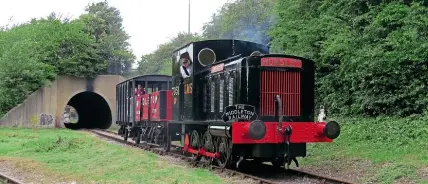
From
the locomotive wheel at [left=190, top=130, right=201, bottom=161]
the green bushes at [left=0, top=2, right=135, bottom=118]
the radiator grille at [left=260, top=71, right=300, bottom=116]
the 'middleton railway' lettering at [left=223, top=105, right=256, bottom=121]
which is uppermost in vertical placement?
the green bushes at [left=0, top=2, right=135, bottom=118]

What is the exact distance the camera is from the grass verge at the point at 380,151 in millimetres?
11000

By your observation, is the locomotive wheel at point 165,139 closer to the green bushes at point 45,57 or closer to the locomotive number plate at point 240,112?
the locomotive number plate at point 240,112

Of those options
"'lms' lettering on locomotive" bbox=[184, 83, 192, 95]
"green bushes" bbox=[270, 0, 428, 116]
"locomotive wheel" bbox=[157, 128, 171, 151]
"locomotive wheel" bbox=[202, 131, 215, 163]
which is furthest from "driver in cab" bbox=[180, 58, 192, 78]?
"green bushes" bbox=[270, 0, 428, 116]

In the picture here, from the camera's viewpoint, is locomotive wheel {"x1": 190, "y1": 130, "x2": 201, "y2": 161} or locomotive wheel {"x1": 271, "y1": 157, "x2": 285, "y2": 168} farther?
locomotive wheel {"x1": 190, "y1": 130, "x2": 201, "y2": 161}

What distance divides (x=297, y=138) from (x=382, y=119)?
221 inches

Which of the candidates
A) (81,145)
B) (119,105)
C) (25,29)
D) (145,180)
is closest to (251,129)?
(145,180)

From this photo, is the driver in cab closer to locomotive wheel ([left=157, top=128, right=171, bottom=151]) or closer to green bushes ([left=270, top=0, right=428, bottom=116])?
locomotive wheel ([left=157, top=128, right=171, bottom=151])

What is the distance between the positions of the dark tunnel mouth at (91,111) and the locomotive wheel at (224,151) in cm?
2948

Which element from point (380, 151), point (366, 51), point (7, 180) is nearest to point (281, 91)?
point (380, 151)

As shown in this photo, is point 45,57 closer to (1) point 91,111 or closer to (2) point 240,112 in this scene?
(1) point 91,111

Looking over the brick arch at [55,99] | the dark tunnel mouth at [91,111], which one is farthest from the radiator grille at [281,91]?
the dark tunnel mouth at [91,111]

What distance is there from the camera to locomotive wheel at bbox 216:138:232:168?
38.9 feet

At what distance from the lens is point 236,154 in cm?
1179

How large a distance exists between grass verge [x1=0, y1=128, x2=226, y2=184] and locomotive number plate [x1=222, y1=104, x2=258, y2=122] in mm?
1401
